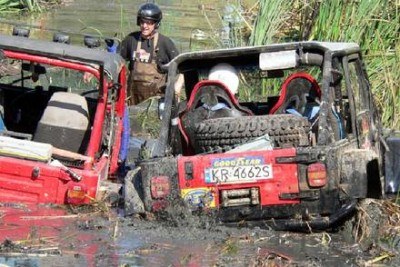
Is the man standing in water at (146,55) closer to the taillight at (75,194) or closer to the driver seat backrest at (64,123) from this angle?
the driver seat backrest at (64,123)

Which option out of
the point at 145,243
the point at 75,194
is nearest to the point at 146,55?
the point at 75,194

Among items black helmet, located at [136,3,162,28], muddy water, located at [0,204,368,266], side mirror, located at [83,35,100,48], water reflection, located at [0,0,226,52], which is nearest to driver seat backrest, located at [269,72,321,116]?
muddy water, located at [0,204,368,266]

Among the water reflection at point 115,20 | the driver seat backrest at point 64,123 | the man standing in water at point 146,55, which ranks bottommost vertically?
the driver seat backrest at point 64,123

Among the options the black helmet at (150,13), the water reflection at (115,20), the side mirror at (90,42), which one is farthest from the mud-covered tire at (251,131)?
the water reflection at (115,20)

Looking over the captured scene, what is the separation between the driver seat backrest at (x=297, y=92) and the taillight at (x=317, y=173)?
1.20m

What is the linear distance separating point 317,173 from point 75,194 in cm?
230

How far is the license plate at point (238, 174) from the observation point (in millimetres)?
8812

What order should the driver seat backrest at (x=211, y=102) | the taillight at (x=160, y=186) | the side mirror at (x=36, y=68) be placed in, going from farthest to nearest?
the side mirror at (x=36, y=68) → the driver seat backrest at (x=211, y=102) → the taillight at (x=160, y=186)

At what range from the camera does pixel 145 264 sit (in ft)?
27.2

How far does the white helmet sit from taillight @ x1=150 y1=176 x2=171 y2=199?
1.31 meters

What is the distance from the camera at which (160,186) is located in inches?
355

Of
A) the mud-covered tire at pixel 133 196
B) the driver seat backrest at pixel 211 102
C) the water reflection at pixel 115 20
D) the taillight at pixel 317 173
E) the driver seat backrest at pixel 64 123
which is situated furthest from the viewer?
the water reflection at pixel 115 20

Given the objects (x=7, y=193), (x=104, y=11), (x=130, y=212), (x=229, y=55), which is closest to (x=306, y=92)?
(x=229, y=55)

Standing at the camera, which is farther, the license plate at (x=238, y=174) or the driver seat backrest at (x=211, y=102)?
the driver seat backrest at (x=211, y=102)
